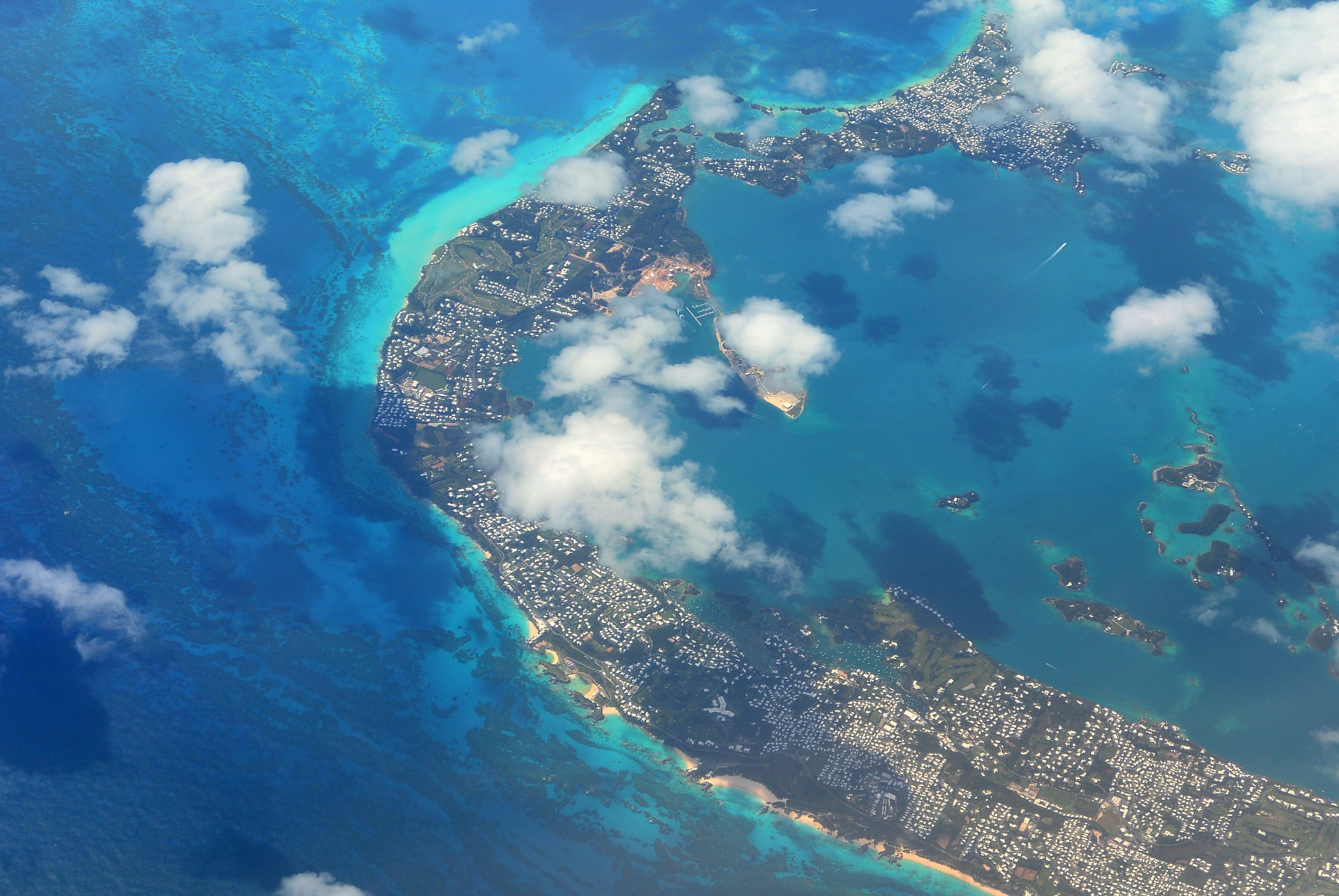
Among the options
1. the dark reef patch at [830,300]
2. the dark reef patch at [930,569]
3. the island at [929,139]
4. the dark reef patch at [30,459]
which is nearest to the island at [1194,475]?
the dark reef patch at [930,569]

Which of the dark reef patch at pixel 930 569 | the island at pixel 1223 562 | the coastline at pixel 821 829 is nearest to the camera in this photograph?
the coastline at pixel 821 829

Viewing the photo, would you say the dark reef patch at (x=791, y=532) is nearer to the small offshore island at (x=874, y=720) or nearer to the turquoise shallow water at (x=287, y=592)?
the small offshore island at (x=874, y=720)

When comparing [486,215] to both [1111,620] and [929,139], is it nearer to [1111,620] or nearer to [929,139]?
[929,139]

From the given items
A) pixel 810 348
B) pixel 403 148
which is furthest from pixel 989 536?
pixel 403 148

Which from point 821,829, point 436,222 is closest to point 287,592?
point 821,829

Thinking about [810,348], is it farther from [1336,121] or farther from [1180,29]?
[1180,29]
